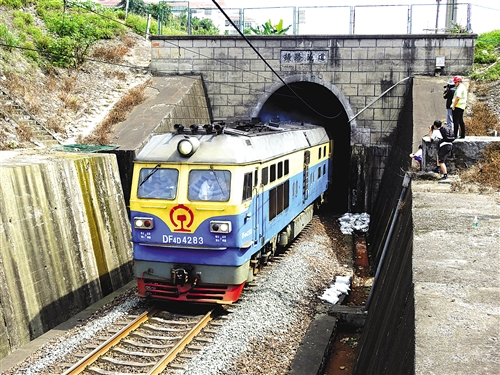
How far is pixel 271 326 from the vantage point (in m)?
8.63

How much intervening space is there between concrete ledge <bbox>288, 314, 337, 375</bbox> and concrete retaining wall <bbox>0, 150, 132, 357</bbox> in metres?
4.73

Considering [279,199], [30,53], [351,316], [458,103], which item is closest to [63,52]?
[30,53]

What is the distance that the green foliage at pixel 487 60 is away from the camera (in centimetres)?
1909

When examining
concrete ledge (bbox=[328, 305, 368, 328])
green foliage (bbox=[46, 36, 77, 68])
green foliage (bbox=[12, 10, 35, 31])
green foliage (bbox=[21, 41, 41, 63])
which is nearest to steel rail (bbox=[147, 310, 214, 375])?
concrete ledge (bbox=[328, 305, 368, 328])

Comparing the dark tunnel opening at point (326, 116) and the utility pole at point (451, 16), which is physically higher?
the utility pole at point (451, 16)

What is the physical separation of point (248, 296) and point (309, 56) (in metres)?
12.5

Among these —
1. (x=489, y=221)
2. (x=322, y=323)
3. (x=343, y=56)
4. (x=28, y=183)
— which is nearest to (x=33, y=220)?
(x=28, y=183)

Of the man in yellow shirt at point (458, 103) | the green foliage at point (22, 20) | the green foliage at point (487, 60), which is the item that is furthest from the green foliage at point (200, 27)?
the man in yellow shirt at point (458, 103)

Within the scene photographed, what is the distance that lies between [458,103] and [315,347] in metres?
6.25

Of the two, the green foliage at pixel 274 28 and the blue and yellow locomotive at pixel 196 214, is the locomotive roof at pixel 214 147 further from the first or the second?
the green foliage at pixel 274 28

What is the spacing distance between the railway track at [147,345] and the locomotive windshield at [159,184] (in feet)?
6.55

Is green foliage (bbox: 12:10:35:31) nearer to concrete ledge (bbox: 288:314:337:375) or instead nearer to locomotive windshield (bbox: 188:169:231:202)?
locomotive windshield (bbox: 188:169:231:202)

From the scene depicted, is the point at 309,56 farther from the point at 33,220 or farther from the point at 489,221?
the point at 489,221

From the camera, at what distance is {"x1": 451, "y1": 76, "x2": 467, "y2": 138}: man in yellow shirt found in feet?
36.6
